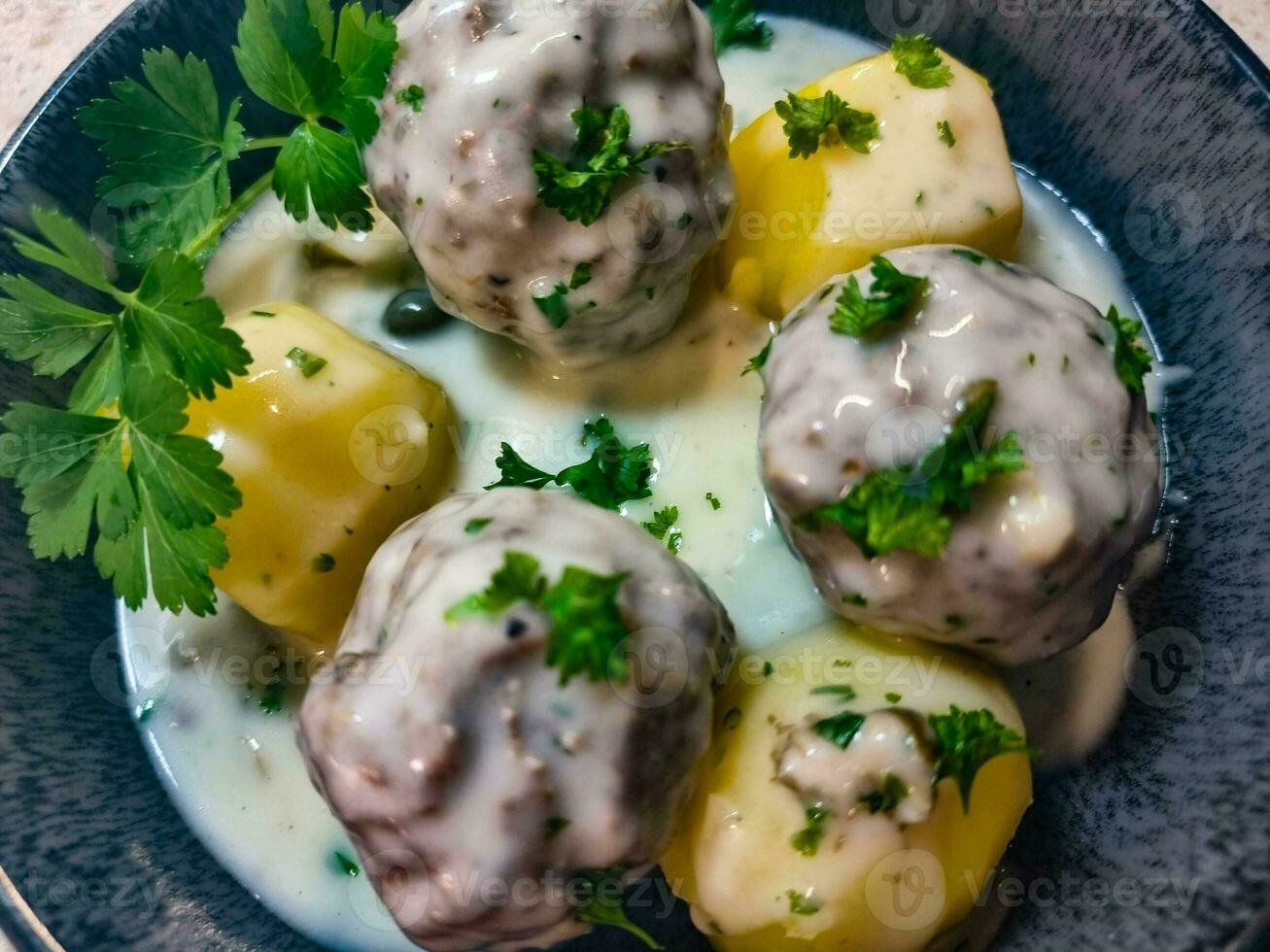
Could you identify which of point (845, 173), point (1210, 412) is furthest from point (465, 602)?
point (1210, 412)

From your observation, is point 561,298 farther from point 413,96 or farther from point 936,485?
point 936,485

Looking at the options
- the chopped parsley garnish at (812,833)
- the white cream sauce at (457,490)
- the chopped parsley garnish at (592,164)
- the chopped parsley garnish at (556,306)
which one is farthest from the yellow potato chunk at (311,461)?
the chopped parsley garnish at (812,833)

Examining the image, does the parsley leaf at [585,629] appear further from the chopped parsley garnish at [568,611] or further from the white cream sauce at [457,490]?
the white cream sauce at [457,490]

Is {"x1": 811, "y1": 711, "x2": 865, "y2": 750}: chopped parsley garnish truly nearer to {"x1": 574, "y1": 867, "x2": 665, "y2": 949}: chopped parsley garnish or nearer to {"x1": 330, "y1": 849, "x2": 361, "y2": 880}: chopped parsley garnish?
{"x1": 574, "y1": 867, "x2": 665, "y2": 949}: chopped parsley garnish

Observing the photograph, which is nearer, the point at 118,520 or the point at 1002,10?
the point at 118,520

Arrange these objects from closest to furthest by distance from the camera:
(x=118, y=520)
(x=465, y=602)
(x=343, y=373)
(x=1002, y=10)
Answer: (x=465, y=602) → (x=118, y=520) → (x=343, y=373) → (x=1002, y=10)

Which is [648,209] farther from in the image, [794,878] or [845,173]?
[794,878]

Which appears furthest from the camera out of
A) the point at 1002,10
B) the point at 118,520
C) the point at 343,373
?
the point at 1002,10
